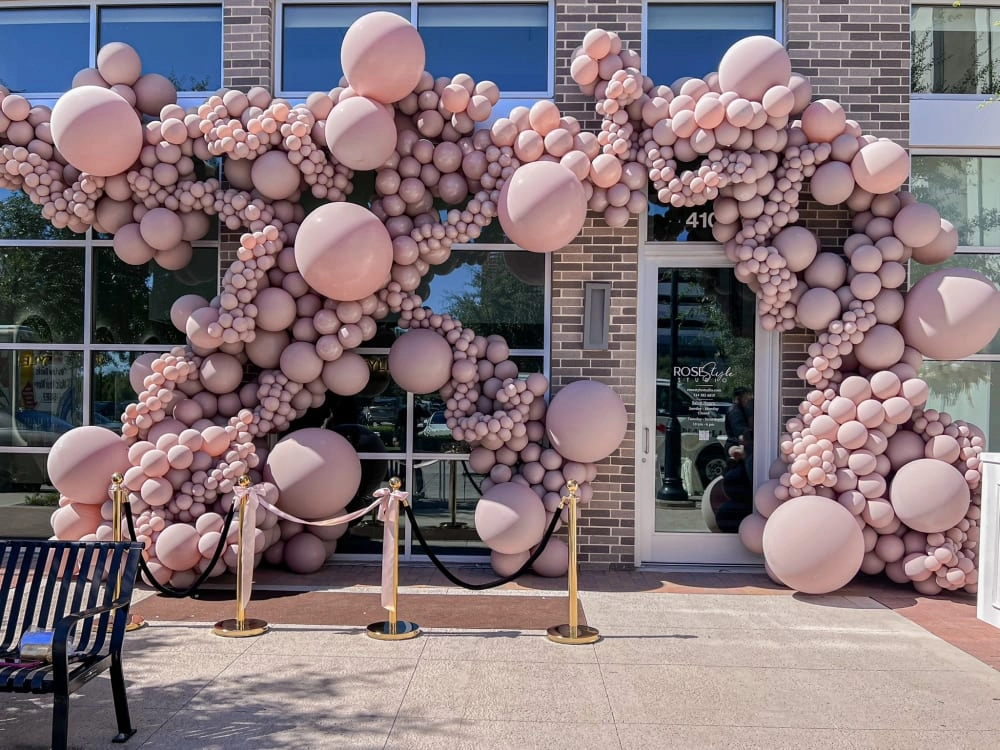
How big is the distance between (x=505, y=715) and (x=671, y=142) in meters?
5.11

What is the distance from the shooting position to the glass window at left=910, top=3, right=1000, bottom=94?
864cm

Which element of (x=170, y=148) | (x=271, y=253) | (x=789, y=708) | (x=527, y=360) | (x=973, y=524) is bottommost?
(x=789, y=708)

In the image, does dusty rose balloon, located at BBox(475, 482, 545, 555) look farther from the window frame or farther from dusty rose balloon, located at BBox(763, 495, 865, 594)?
the window frame

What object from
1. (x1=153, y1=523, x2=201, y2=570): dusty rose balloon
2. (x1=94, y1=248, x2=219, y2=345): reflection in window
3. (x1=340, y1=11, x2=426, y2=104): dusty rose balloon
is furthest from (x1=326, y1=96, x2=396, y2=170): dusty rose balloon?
(x1=153, y1=523, x2=201, y2=570): dusty rose balloon

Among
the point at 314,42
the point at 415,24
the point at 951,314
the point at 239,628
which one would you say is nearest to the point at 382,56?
the point at 415,24

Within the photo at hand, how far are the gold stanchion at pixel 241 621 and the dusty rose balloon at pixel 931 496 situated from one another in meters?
5.44

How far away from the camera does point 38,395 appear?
8.79m

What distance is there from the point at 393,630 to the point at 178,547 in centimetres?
209

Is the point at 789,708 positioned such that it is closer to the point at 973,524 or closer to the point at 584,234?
the point at 973,524

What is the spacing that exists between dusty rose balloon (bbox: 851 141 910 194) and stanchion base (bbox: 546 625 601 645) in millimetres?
4657

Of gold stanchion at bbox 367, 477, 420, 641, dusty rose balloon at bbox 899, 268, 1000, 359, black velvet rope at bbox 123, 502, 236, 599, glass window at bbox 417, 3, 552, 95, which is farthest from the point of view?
glass window at bbox 417, 3, 552, 95

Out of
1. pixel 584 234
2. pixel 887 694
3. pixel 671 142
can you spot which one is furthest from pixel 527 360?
pixel 887 694

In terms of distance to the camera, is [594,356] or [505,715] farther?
[594,356]

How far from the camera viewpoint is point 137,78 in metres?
7.90
